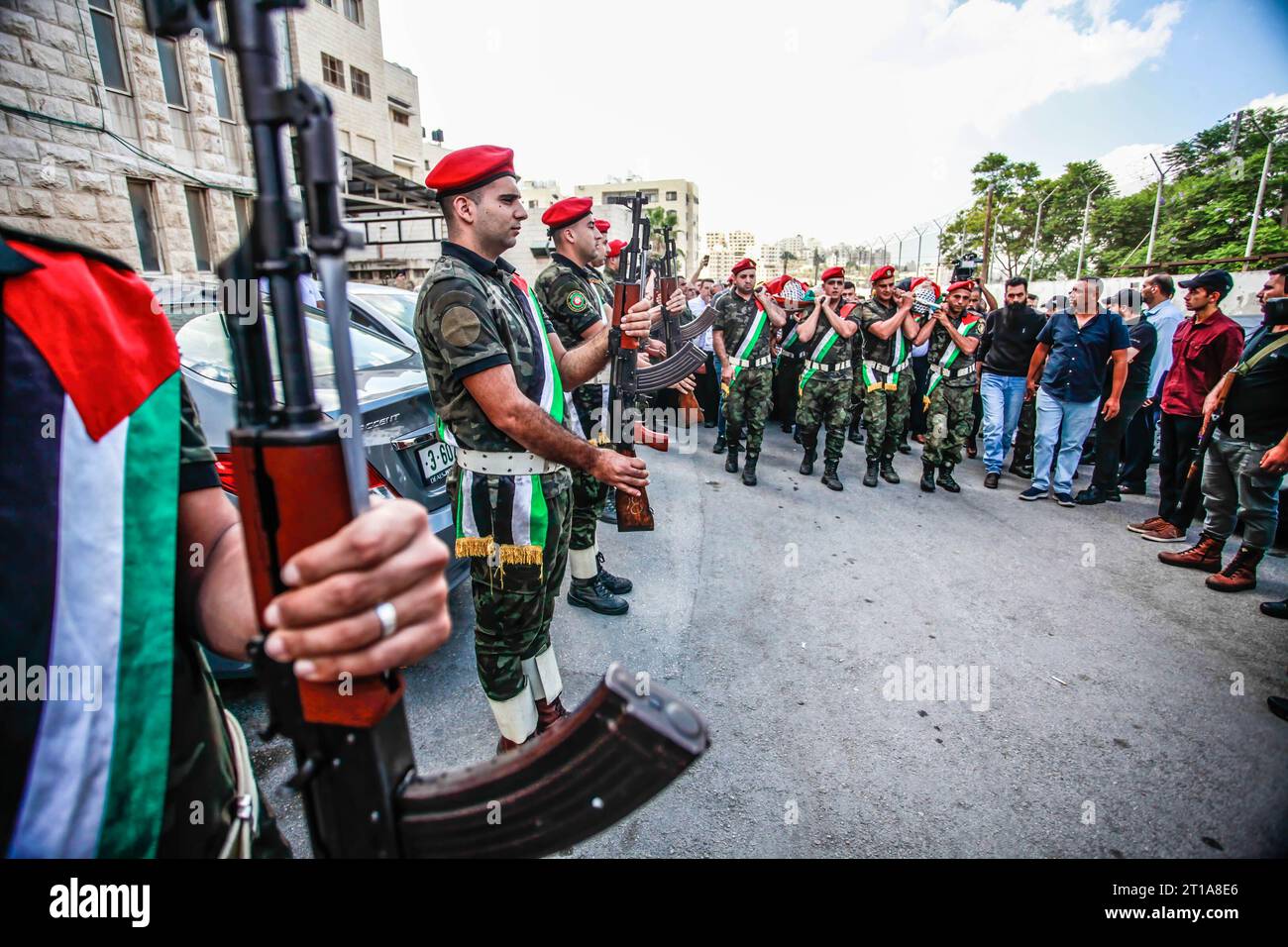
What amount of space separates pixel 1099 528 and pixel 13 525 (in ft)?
22.3

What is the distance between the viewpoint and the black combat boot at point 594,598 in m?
3.82

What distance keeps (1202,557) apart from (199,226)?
48.5 ft

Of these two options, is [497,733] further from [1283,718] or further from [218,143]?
[218,143]

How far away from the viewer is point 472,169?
2174 millimetres

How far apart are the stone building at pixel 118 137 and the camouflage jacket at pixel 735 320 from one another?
630 centimetres

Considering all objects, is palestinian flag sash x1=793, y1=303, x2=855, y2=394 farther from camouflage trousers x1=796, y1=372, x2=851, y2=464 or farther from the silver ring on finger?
the silver ring on finger

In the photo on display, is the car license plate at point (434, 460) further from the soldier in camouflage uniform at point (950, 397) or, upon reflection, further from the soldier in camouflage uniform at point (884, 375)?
the soldier in camouflage uniform at point (950, 397)

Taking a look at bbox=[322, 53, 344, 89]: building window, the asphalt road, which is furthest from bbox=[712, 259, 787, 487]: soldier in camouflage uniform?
bbox=[322, 53, 344, 89]: building window

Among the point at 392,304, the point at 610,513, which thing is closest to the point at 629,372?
the point at 392,304

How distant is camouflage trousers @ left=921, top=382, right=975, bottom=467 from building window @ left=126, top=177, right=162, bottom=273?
11725 mm

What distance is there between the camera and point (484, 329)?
202 centimetres

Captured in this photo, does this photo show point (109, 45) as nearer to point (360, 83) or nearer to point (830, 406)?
point (830, 406)

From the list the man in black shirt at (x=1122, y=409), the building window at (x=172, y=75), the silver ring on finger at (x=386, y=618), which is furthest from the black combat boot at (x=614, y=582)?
the building window at (x=172, y=75)

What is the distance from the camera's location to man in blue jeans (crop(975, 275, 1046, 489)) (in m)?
6.44
